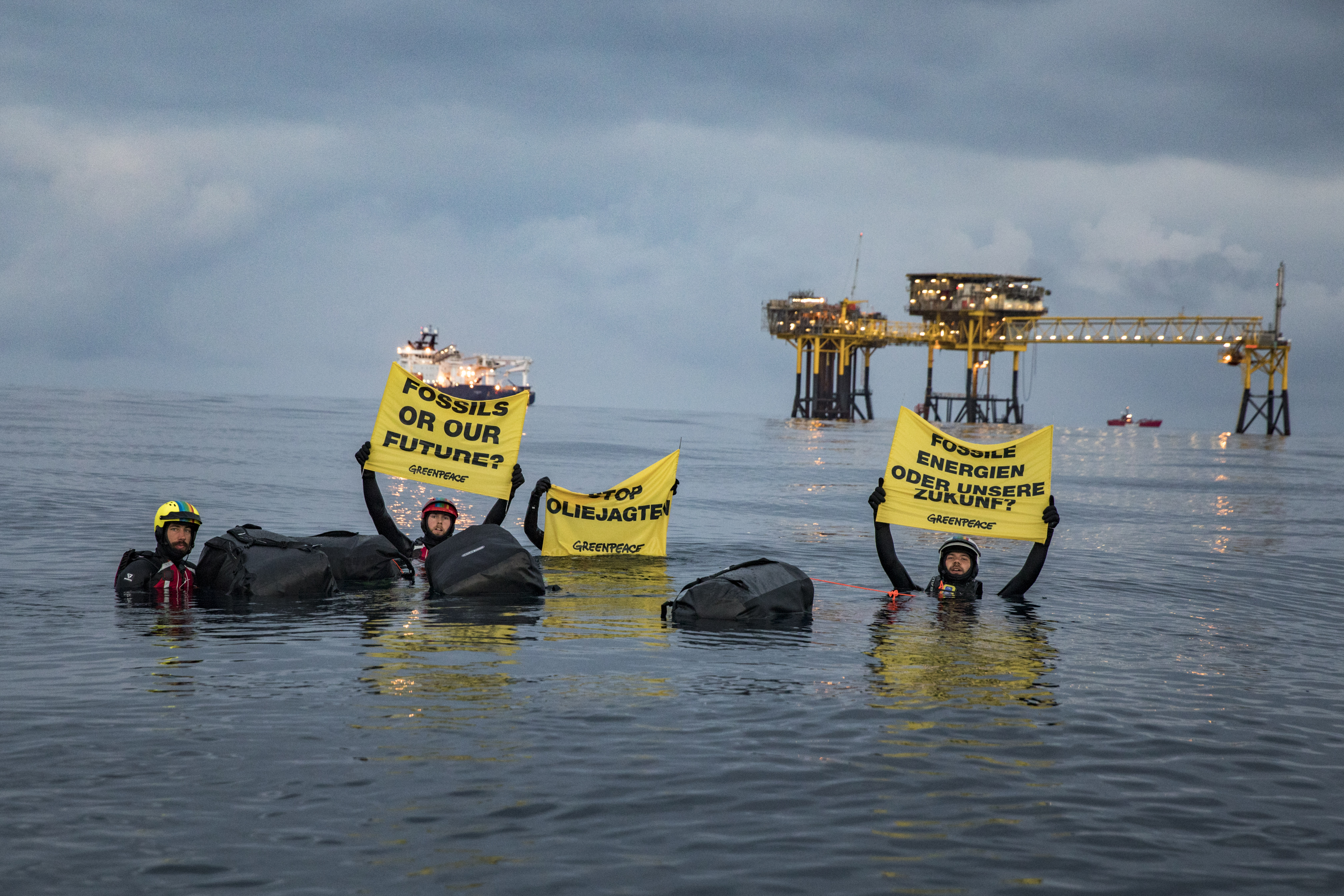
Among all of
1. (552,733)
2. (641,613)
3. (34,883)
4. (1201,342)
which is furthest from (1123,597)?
(1201,342)

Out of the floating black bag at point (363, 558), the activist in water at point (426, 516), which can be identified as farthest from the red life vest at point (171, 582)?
the activist in water at point (426, 516)

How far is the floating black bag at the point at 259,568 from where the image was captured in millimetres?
13820

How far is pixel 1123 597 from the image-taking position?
698 inches

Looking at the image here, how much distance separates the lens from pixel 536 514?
17281 mm

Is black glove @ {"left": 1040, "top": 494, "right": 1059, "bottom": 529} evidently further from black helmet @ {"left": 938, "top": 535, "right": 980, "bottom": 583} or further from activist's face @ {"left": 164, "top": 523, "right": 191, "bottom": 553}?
activist's face @ {"left": 164, "top": 523, "right": 191, "bottom": 553}

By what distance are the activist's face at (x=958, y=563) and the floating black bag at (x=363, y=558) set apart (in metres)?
7.48

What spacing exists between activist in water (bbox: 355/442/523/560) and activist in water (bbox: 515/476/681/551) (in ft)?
1.02

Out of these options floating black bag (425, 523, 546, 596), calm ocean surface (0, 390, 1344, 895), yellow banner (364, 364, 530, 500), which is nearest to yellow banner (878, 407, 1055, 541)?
calm ocean surface (0, 390, 1344, 895)

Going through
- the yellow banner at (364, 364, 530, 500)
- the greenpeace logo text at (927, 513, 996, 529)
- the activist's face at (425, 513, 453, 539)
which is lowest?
the activist's face at (425, 513, 453, 539)

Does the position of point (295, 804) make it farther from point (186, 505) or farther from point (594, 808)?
point (186, 505)

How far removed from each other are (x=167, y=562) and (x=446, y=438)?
14.6 feet

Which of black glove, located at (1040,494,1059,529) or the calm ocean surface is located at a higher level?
black glove, located at (1040,494,1059,529)

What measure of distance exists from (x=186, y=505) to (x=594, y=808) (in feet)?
25.2

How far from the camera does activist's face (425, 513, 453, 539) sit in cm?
1575
